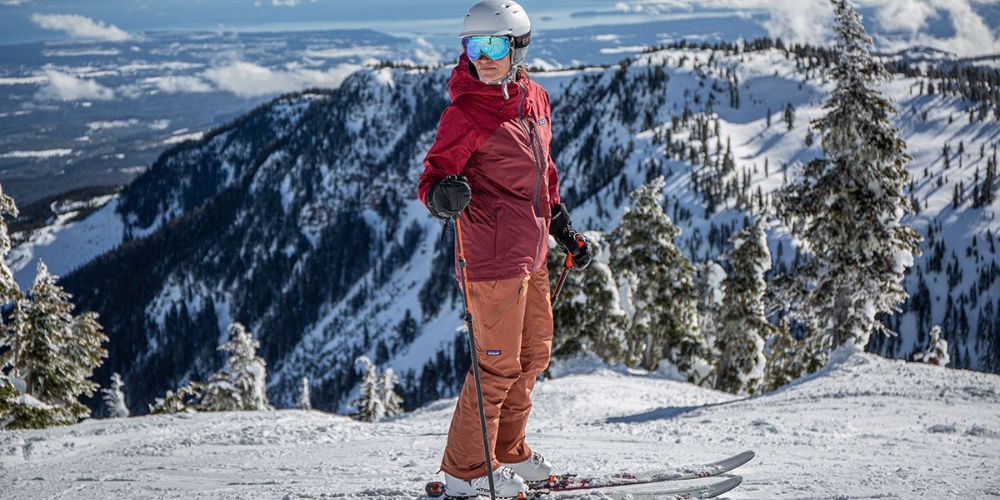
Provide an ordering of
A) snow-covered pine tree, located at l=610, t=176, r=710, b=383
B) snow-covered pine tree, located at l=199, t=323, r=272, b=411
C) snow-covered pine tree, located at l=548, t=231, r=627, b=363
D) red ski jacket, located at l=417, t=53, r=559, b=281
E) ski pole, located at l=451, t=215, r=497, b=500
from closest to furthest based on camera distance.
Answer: red ski jacket, located at l=417, t=53, r=559, b=281 → ski pole, located at l=451, t=215, r=497, b=500 → snow-covered pine tree, located at l=548, t=231, r=627, b=363 → snow-covered pine tree, located at l=610, t=176, r=710, b=383 → snow-covered pine tree, located at l=199, t=323, r=272, b=411

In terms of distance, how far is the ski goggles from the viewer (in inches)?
158

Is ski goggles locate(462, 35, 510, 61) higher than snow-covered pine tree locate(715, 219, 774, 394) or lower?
higher

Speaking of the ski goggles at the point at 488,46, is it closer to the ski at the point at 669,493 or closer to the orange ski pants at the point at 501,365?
the orange ski pants at the point at 501,365

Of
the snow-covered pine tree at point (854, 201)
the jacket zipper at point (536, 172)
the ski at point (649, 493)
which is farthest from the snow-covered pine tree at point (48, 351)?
the snow-covered pine tree at point (854, 201)

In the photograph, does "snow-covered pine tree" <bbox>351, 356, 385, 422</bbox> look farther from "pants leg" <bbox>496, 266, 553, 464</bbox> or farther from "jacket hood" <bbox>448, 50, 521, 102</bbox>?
"jacket hood" <bbox>448, 50, 521, 102</bbox>

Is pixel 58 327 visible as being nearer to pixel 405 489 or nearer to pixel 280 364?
pixel 405 489

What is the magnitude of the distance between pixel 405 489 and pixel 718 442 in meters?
4.05

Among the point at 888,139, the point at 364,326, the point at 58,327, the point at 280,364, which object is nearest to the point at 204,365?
the point at 280,364

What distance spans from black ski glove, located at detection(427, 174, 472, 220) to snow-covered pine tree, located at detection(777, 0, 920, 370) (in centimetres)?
1563

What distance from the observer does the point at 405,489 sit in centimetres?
522

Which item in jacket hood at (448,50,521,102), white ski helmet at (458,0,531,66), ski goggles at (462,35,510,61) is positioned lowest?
jacket hood at (448,50,521,102)

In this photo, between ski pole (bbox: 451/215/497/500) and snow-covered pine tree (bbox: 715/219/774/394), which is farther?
snow-covered pine tree (bbox: 715/219/774/394)

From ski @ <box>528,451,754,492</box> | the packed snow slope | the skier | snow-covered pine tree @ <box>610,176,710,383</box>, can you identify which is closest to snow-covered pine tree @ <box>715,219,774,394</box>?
snow-covered pine tree @ <box>610,176,710,383</box>

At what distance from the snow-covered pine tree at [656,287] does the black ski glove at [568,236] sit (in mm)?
20372
